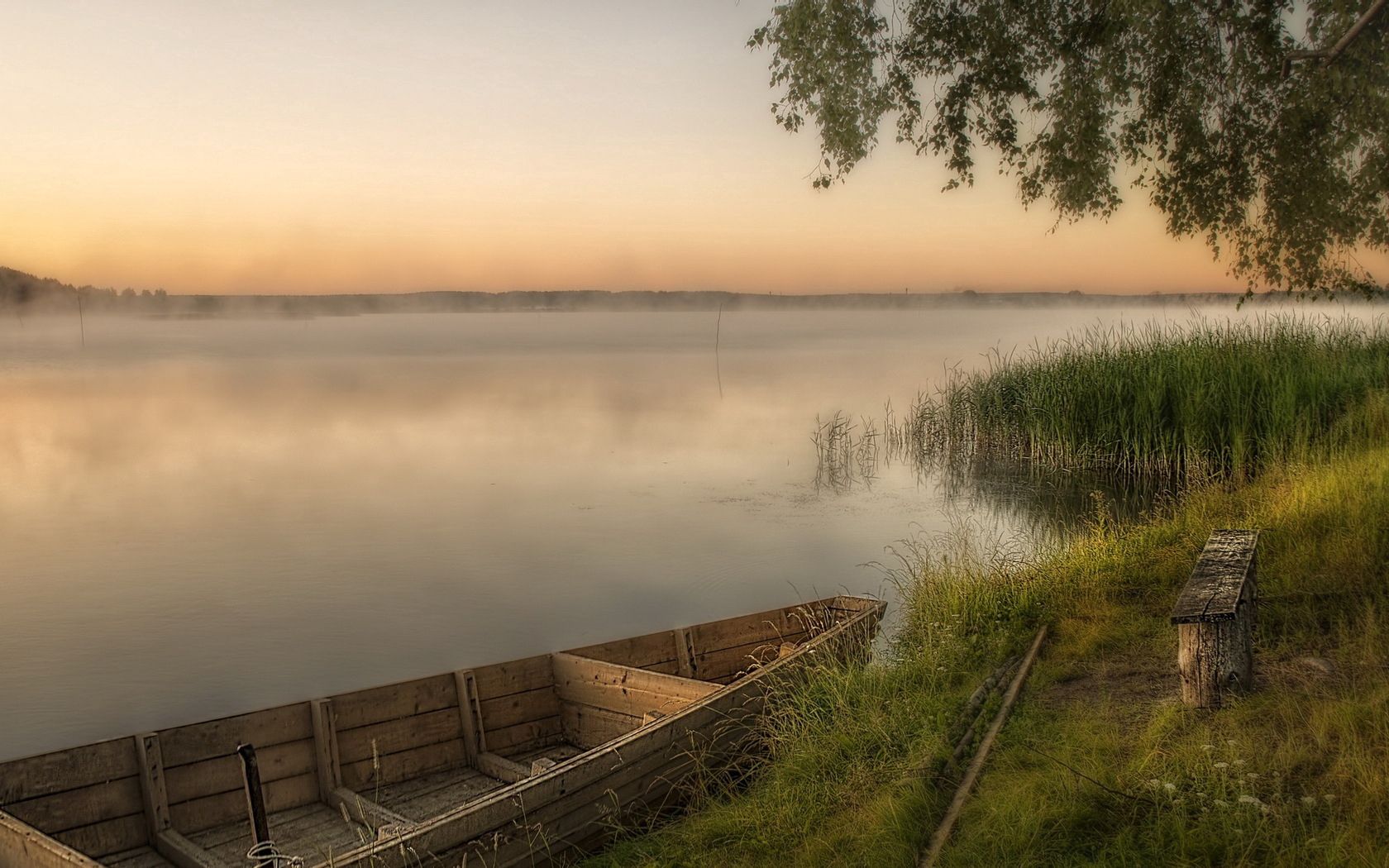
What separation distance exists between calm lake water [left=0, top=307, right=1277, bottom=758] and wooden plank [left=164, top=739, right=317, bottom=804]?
398 centimetres

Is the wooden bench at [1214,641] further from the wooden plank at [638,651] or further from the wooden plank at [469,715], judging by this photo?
the wooden plank at [469,715]

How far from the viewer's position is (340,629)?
11.7 meters

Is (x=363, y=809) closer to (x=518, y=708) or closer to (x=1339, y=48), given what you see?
(x=518, y=708)

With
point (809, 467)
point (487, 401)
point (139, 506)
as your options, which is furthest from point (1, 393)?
point (809, 467)

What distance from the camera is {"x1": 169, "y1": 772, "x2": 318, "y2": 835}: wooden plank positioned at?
5.60 meters

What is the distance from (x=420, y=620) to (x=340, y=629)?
88cm

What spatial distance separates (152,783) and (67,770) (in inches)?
16.1

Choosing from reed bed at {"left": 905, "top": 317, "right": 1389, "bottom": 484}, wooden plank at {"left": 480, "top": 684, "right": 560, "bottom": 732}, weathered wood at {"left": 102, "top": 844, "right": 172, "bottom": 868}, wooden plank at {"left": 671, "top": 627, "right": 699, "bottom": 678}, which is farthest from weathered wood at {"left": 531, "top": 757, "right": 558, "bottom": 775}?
reed bed at {"left": 905, "top": 317, "right": 1389, "bottom": 484}

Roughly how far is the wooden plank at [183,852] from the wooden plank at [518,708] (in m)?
1.83

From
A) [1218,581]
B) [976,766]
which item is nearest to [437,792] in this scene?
[976,766]

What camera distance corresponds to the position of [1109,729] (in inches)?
209

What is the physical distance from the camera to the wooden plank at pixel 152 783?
544 centimetres

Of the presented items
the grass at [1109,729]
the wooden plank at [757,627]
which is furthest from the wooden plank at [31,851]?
the wooden plank at [757,627]

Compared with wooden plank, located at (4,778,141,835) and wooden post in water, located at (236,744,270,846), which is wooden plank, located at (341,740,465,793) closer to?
wooden plank, located at (4,778,141,835)
